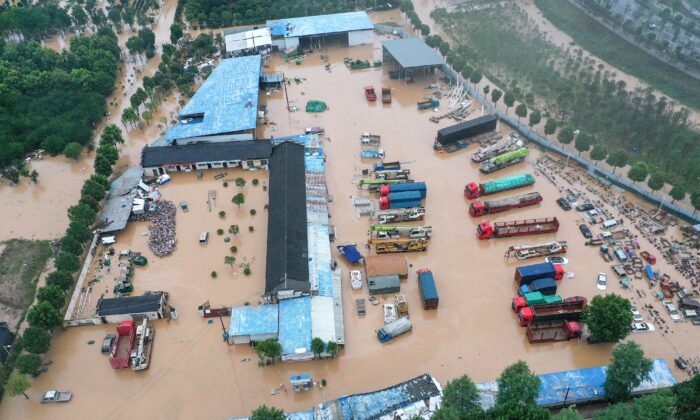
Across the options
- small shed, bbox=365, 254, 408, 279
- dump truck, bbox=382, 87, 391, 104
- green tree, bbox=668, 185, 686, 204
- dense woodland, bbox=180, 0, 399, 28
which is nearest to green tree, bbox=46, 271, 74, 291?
small shed, bbox=365, 254, 408, 279

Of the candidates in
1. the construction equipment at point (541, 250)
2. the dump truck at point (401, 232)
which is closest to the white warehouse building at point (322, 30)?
the dump truck at point (401, 232)

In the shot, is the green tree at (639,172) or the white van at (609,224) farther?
the green tree at (639,172)

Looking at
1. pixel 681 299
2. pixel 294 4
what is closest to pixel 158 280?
pixel 681 299

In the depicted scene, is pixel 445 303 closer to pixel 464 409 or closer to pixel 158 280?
pixel 464 409

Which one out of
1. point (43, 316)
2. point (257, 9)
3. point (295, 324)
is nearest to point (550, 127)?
point (295, 324)

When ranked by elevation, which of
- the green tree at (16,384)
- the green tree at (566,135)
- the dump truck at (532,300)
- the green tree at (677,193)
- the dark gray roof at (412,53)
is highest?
the dark gray roof at (412,53)

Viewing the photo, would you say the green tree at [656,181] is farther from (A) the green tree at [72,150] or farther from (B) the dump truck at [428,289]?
(A) the green tree at [72,150]

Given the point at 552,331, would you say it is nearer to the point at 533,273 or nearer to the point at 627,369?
the point at 533,273
